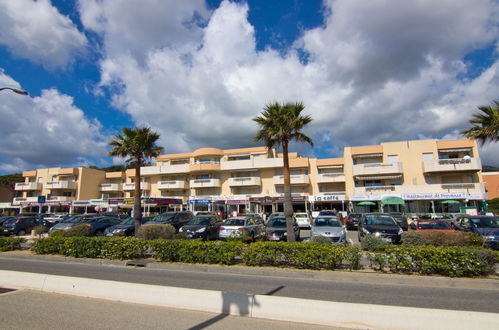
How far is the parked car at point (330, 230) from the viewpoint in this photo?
40.7 ft

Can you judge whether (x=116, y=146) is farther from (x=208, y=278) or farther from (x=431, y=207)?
(x=431, y=207)

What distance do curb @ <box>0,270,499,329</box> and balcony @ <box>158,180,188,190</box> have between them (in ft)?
126

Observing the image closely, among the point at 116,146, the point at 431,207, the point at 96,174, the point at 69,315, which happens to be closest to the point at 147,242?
the point at 69,315

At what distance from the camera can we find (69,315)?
5062 mm

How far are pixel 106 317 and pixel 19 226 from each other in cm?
2564

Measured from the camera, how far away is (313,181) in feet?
130

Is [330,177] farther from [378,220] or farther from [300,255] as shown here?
[300,255]

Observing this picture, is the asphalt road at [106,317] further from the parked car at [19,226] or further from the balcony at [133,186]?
the balcony at [133,186]

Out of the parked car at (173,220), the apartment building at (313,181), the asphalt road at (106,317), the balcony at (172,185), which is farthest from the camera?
the balcony at (172,185)

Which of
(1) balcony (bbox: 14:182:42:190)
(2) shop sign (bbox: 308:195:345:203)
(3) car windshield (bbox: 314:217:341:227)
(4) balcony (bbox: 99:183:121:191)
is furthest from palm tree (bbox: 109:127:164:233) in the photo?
(1) balcony (bbox: 14:182:42:190)

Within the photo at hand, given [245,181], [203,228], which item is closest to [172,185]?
[245,181]

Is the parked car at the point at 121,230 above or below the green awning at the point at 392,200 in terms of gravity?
below

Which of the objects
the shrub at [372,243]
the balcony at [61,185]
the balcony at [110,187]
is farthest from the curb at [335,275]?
the balcony at [61,185]

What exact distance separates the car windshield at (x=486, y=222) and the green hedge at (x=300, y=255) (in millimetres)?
8737
